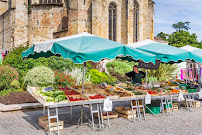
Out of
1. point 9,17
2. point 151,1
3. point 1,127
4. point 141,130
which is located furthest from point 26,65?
point 151,1

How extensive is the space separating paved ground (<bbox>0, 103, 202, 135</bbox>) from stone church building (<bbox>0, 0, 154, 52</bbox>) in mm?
22525

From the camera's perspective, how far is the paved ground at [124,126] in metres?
6.21

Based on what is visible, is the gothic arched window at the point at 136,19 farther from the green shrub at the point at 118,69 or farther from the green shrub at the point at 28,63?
the green shrub at the point at 28,63

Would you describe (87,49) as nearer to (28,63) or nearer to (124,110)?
(124,110)

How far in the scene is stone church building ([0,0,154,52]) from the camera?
30094 mm

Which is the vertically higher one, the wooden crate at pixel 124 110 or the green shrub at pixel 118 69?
the green shrub at pixel 118 69

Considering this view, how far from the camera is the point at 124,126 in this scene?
22.5 ft

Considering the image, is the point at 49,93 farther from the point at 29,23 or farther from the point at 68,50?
the point at 29,23

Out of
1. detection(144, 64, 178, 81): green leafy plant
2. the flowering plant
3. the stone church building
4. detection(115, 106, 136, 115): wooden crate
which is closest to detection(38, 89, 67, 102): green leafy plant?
detection(115, 106, 136, 115): wooden crate

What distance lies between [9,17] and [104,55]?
32.3 metres

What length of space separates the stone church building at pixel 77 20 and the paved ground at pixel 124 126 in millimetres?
22525

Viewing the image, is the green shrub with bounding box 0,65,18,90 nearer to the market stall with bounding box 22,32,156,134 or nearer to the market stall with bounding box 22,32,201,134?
the market stall with bounding box 22,32,201,134

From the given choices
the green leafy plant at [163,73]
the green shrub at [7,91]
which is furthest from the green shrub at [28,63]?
the green leafy plant at [163,73]

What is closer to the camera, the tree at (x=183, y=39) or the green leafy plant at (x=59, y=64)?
the green leafy plant at (x=59, y=64)
